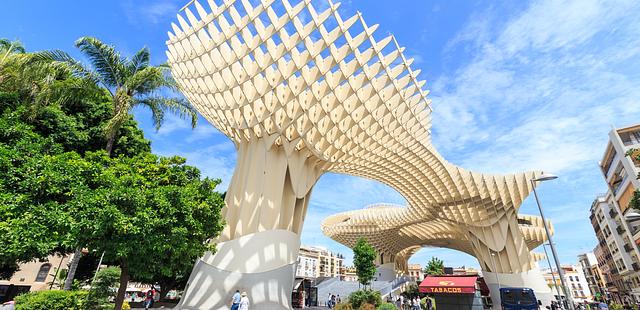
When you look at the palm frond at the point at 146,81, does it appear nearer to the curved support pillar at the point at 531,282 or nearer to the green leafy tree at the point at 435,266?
the curved support pillar at the point at 531,282

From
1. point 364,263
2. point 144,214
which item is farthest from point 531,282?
point 144,214

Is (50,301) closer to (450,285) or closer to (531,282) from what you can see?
(450,285)

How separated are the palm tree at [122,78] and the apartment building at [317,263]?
7618 centimetres

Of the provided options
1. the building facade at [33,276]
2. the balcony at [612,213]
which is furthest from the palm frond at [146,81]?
the balcony at [612,213]

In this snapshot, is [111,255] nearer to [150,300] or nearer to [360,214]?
[150,300]

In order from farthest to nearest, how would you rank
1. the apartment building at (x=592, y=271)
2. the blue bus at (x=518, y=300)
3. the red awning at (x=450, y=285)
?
the apartment building at (x=592, y=271) → the blue bus at (x=518, y=300) → the red awning at (x=450, y=285)

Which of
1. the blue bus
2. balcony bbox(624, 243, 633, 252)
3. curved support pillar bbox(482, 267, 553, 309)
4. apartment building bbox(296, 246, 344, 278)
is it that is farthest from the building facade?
balcony bbox(624, 243, 633, 252)

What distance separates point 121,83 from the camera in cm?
1738

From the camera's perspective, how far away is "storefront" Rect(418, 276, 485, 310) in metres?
17.5

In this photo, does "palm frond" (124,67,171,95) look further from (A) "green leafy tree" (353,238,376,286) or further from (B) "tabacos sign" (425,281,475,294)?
(A) "green leafy tree" (353,238,376,286)

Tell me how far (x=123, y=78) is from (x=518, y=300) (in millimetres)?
29362

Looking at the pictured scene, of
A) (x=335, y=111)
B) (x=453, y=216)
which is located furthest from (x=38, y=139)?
(x=453, y=216)

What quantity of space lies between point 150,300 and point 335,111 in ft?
58.9

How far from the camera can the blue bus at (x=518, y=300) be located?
2184cm
